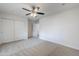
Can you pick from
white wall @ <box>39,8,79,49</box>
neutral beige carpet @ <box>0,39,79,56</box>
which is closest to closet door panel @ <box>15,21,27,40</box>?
neutral beige carpet @ <box>0,39,79,56</box>

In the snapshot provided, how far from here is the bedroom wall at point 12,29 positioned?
13.2 ft

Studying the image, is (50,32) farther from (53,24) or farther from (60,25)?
(60,25)

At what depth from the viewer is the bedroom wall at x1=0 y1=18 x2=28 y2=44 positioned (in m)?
4.01

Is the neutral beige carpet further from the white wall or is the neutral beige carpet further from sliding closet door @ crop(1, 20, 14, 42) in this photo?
sliding closet door @ crop(1, 20, 14, 42)

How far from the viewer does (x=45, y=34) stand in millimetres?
5121

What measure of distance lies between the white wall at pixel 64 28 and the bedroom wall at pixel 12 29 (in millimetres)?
1972

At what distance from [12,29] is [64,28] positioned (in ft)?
11.8

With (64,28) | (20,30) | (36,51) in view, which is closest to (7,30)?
(20,30)

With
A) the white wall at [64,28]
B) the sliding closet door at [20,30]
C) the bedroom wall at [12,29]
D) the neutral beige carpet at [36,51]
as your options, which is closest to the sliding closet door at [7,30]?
the bedroom wall at [12,29]

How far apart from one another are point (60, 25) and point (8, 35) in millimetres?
3615

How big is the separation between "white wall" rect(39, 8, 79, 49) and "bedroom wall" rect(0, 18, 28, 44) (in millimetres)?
1972

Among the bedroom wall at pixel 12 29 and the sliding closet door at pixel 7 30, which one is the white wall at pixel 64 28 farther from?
the sliding closet door at pixel 7 30

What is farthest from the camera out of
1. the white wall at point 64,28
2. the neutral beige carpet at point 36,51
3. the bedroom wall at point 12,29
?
the bedroom wall at point 12,29

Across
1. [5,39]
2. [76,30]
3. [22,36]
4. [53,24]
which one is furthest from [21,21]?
[76,30]
